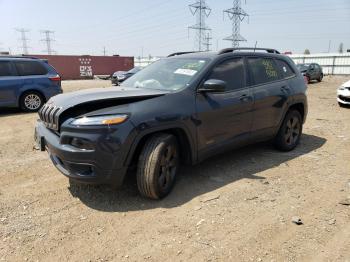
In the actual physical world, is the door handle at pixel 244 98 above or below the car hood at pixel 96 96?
below

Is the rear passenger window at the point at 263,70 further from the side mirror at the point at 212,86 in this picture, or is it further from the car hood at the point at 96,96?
the car hood at the point at 96,96

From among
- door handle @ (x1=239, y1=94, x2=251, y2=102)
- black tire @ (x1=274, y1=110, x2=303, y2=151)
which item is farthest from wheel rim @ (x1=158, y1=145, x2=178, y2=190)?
black tire @ (x1=274, y1=110, x2=303, y2=151)

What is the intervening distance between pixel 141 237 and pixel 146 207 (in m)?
0.56

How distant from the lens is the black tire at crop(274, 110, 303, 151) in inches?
217

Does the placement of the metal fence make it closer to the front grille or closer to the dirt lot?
the dirt lot

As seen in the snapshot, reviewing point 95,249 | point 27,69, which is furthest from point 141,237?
point 27,69

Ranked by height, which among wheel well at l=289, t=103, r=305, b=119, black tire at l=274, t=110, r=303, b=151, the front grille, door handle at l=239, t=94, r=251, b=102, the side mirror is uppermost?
the side mirror

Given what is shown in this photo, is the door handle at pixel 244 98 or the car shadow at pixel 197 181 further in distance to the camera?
the door handle at pixel 244 98

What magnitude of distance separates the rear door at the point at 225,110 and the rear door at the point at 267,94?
7.6 inches

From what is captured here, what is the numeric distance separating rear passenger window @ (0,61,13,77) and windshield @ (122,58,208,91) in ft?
20.4

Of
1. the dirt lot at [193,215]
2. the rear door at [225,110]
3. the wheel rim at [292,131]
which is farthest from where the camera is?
the wheel rim at [292,131]

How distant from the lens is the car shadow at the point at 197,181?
3650mm

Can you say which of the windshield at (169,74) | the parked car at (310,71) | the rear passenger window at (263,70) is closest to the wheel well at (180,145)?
the windshield at (169,74)

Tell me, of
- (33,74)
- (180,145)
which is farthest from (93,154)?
(33,74)
